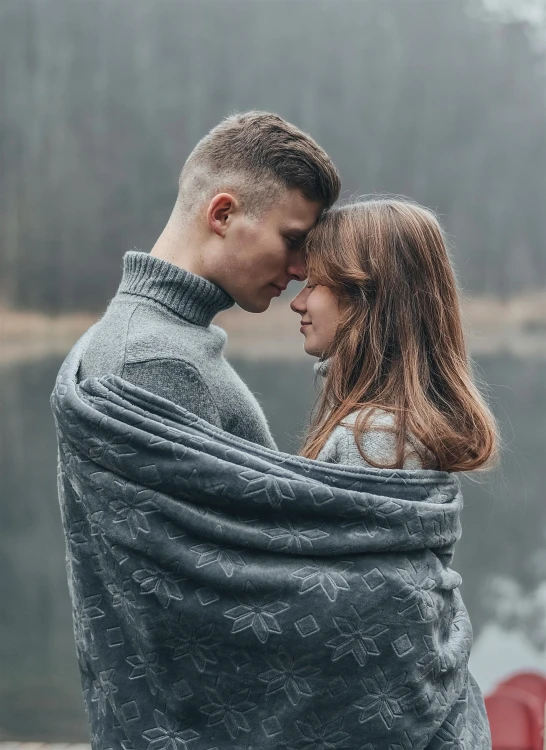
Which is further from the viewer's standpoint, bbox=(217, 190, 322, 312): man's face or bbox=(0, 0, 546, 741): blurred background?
bbox=(0, 0, 546, 741): blurred background

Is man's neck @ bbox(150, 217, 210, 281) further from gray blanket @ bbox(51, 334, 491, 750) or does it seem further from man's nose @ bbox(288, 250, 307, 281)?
gray blanket @ bbox(51, 334, 491, 750)

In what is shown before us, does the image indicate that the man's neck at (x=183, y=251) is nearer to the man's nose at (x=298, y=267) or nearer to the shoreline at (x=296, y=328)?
the man's nose at (x=298, y=267)

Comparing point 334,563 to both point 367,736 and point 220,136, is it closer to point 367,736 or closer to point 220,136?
point 367,736

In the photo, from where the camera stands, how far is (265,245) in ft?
4.82

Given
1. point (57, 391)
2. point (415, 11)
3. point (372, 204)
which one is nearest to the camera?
point (57, 391)

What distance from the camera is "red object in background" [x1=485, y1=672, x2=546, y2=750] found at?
2391 mm

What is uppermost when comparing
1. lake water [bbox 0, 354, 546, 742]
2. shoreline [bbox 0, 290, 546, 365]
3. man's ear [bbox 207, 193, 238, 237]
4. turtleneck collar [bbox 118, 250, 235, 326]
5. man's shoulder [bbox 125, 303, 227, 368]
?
man's ear [bbox 207, 193, 238, 237]

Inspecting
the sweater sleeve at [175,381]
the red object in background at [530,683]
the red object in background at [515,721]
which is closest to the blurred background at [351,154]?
the red object in background at [530,683]

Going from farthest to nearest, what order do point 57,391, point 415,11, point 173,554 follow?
point 415,11, point 57,391, point 173,554

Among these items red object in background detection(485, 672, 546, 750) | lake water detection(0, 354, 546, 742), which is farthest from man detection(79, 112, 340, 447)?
lake water detection(0, 354, 546, 742)

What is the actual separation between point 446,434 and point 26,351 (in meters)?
2.75

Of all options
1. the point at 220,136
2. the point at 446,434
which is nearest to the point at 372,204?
the point at 220,136

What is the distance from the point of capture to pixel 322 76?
352cm

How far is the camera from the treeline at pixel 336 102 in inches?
138
